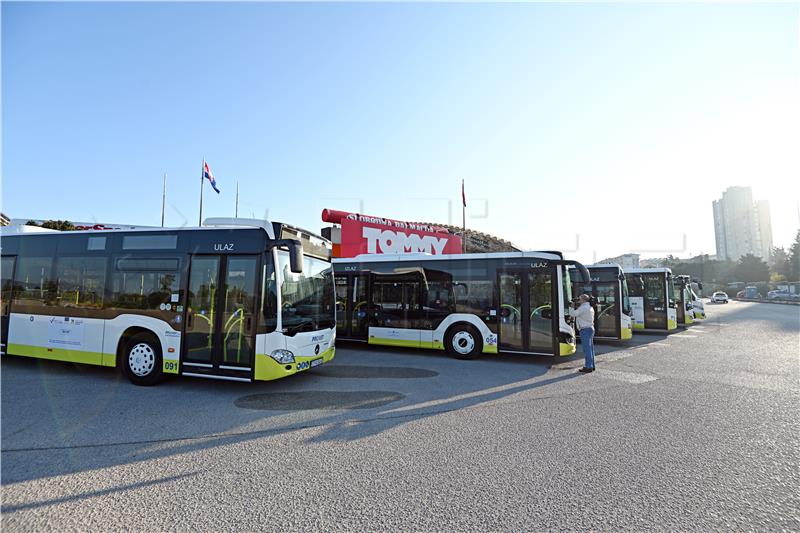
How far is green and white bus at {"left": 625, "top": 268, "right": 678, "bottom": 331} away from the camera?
17266 mm

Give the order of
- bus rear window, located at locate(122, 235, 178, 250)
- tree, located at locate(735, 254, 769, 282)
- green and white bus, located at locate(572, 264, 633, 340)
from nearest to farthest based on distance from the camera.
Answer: bus rear window, located at locate(122, 235, 178, 250), green and white bus, located at locate(572, 264, 633, 340), tree, located at locate(735, 254, 769, 282)

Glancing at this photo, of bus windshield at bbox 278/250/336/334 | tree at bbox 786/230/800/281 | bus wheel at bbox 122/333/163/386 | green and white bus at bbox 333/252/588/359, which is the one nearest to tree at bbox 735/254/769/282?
tree at bbox 786/230/800/281

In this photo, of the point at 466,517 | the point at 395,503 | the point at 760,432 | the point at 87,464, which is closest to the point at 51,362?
the point at 87,464

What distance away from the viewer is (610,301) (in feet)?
48.2

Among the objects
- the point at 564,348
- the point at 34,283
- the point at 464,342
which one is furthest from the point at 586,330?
the point at 34,283

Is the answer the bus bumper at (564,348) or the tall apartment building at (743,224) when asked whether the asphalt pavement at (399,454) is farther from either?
the tall apartment building at (743,224)

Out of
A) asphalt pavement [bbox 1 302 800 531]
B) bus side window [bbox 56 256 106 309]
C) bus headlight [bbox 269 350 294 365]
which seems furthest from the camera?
bus side window [bbox 56 256 106 309]

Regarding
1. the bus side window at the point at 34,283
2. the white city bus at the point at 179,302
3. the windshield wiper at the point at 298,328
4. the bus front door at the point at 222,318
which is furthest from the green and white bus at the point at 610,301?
the bus side window at the point at 34,283

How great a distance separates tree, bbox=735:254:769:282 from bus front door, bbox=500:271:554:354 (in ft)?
325

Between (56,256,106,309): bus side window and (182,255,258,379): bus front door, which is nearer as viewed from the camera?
(182,255,258,379): bus front door

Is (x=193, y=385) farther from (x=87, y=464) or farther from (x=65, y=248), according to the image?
(x=65, y=248)

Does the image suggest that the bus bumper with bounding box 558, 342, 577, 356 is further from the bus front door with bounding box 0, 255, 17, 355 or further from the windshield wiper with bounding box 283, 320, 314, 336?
the bus front door with bounding box 0, 255, 17, 355

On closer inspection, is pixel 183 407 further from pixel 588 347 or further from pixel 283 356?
pixel 588 347

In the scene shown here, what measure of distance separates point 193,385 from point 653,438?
7.46 m
